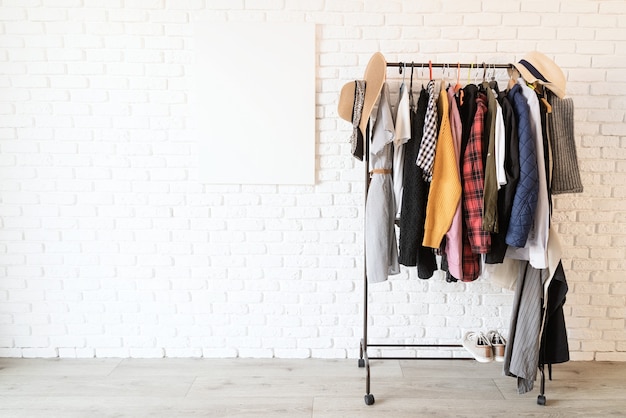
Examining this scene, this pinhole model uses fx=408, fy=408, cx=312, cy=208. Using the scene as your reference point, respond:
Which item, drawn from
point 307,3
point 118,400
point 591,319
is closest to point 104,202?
point 118,400

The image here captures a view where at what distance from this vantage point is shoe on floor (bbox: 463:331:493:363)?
2.10 meters

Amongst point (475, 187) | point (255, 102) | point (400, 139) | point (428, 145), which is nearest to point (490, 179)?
point (475, 187)

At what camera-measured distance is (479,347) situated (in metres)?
2.12

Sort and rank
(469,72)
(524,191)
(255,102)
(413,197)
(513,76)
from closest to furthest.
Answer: (524,191), (413,197), (513,76), (469,72), (255,102)

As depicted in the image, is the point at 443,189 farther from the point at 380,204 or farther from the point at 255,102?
the point at 255,102

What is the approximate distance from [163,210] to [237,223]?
44 cm

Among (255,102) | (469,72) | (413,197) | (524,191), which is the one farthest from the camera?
(255,102)

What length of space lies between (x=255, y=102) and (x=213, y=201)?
62 centimetres

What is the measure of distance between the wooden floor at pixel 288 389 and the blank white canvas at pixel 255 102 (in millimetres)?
1104

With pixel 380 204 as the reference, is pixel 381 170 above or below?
above

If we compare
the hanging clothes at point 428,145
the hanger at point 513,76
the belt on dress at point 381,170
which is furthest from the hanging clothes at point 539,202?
the belt on dress at point 381,170

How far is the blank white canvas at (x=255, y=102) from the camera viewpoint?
89.1 inches

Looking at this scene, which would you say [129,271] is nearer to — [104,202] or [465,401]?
[104,202]

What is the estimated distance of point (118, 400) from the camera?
81.8 inches
